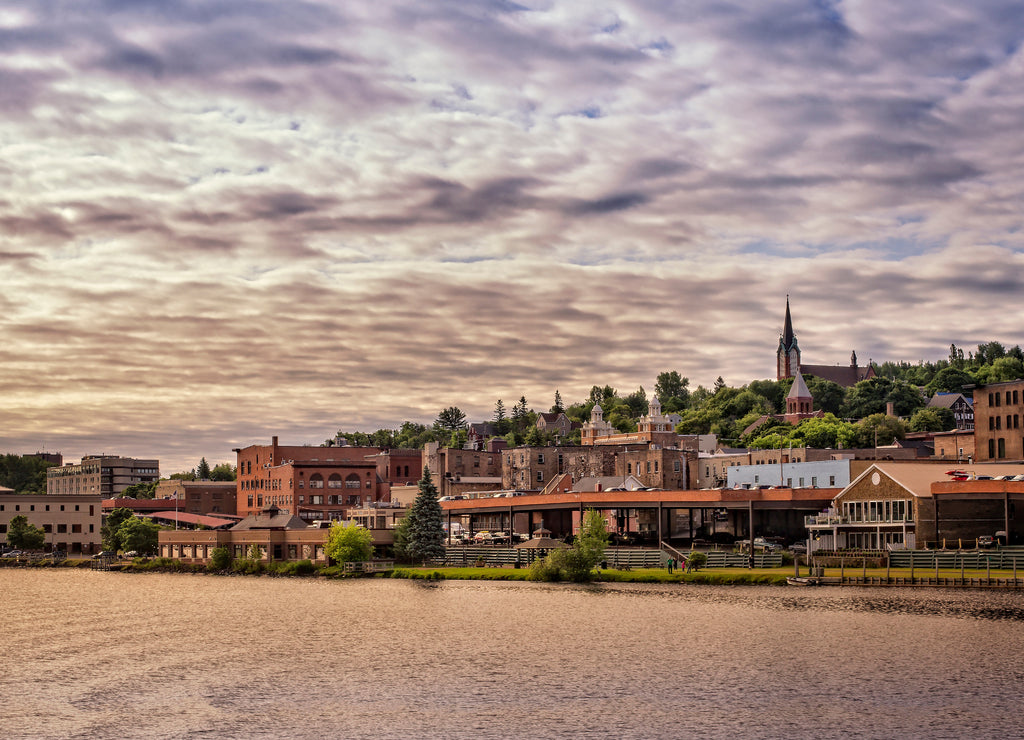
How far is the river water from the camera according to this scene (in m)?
39.5

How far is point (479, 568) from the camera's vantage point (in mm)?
105750

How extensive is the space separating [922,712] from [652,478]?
391 ft

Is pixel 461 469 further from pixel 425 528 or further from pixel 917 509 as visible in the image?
pixel 917 509

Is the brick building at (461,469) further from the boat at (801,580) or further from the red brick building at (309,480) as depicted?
the boat at (801,580)

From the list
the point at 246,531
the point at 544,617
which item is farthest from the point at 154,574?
the point at 544,617

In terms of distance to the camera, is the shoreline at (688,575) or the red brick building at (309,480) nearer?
the shoreline at (688,575)

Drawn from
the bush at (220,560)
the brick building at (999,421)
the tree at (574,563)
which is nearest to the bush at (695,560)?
the tree at (574,563)

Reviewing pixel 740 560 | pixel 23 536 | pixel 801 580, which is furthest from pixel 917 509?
pixel 23 536

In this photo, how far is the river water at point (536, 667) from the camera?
3947cm

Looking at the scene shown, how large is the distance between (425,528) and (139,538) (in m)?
50.2

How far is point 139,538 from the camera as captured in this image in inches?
5753

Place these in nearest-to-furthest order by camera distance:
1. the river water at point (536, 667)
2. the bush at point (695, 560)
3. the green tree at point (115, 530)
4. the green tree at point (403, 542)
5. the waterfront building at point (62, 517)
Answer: the river water at point (536, 667), the bush at point (695, 560), the green tree at point (403, 542), the green tree at point (115, 530), the waterfront building at point (62, 517)

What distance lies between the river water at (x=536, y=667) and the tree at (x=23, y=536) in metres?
90.4

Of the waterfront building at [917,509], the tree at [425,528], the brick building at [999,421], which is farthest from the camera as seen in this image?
the brick building at [999,421]
